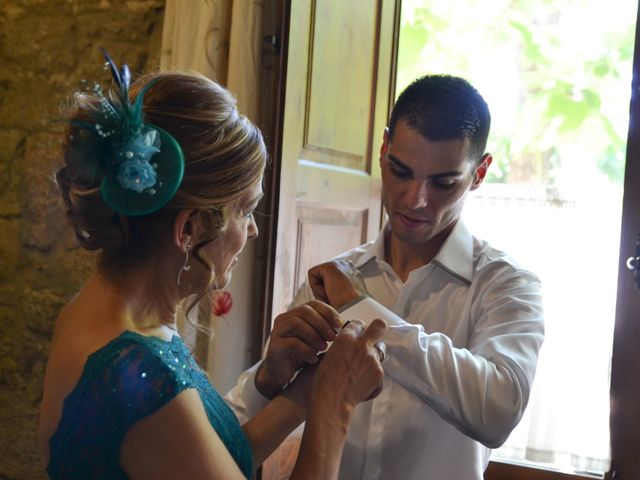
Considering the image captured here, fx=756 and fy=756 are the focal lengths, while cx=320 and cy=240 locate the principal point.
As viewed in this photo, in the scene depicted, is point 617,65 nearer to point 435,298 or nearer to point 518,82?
point 518,82

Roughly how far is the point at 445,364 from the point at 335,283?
292 millimetres

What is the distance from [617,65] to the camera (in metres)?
4.04

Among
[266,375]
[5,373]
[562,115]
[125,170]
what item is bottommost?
[5,373]

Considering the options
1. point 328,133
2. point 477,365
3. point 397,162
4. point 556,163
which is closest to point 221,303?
point 328,133

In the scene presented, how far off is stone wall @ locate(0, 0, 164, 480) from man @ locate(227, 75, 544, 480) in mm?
1289

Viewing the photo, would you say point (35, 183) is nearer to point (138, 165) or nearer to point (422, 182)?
→ point (422, 182)

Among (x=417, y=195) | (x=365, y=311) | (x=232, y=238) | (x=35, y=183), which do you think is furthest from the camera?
(x=35, y=183)

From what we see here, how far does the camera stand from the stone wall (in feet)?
8.73

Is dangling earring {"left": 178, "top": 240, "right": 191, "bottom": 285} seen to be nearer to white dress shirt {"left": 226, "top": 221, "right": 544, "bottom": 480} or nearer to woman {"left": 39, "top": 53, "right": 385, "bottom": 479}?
woman {"left": 39, "top": 53, "right": 385, "bottom": 479}

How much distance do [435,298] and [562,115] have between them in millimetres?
2864

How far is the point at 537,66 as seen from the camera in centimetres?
429

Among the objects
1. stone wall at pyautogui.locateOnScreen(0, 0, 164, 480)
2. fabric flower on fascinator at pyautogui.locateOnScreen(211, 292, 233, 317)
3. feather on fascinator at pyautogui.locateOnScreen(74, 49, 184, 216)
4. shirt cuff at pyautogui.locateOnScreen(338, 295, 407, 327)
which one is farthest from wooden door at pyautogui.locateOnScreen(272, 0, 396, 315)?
feather on fascinator at pyautogui.locateOnScreen(74, 49, 184, 216)

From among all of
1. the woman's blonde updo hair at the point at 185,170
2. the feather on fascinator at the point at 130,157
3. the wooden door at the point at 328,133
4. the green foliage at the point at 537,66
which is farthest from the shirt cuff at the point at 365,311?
the green foliage at the point at 537,66

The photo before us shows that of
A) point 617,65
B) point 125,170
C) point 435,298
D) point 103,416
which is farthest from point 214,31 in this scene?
point 617,65
